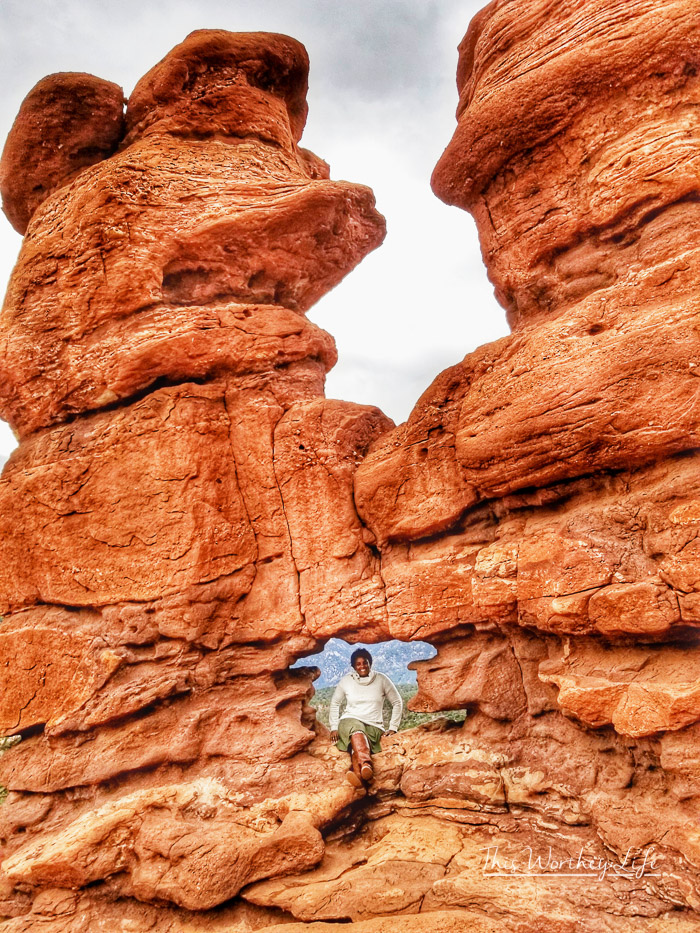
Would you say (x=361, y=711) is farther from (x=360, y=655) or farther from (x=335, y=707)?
(x=360, y=655)

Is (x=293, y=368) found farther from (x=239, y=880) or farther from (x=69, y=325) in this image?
(x=239, y=880)

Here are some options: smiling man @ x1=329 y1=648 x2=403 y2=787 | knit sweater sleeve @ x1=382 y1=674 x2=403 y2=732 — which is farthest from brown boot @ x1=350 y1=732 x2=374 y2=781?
knit sweater sleeve @ x1=382 y1=674 x2=403 y2=732

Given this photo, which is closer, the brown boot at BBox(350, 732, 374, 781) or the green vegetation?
the brown boot at BBox(350, 732, 374, 781)

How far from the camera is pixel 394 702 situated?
28.1ft

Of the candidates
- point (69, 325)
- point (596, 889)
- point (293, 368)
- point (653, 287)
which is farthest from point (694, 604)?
point (69, 325)

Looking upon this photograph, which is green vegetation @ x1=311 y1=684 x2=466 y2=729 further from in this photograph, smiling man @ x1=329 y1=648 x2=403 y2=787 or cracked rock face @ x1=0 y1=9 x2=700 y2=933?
cracked rock face @ x1=0 y1=9 x2=700 y2=933

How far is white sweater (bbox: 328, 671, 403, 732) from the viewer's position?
26.5 feet

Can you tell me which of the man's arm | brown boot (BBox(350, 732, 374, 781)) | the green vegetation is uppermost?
the man's arm

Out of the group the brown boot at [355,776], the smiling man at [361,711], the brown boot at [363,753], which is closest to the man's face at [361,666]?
the smiling man at [361,711]

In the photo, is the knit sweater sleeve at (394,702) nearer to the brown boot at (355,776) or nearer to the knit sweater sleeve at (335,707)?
the knit sweater sleeve at (335,707)

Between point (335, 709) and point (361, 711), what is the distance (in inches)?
16.1

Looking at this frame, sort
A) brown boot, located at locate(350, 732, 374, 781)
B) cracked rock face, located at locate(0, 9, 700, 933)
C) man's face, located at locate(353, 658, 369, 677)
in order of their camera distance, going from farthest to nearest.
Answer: man's face, located at locate(353, 658, 369, 677), brown boot, located at locate(350, 732, 374, 781), cracked rock face, located at locate(0, 9, 700, 933)

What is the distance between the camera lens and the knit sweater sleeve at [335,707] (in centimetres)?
811

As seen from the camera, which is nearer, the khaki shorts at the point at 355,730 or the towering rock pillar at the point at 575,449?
the towering rock pillar at the point at 575,449
